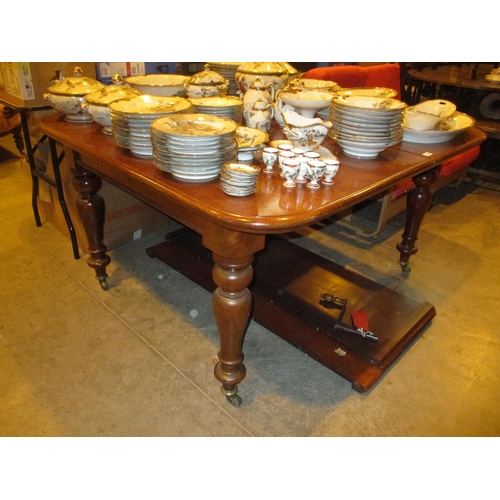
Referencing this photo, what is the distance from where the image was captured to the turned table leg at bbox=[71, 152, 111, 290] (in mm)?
1785

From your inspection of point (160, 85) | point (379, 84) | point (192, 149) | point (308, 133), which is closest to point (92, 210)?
point (160, 85)

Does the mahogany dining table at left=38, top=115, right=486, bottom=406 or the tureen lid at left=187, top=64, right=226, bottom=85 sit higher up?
the tureen lid at left=187, top=64, right=226, bottom=85

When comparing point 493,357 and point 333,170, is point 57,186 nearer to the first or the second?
point 333,170

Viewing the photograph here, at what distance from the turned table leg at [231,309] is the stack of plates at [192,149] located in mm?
244

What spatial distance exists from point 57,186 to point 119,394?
116 centimetres

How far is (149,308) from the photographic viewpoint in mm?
1917

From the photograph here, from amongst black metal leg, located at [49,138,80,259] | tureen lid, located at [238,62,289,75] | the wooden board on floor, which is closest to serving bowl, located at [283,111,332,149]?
tureen lid, located at [238,62,289,75]

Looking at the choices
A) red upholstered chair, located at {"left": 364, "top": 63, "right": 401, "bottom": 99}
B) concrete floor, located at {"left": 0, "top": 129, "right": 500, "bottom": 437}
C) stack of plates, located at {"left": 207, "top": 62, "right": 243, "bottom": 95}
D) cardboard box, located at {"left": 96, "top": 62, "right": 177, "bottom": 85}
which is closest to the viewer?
concrete floor, located at {"left": 0, "top": 129, "right": 500, "bottom": 437}

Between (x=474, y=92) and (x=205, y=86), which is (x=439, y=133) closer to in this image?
(x=205, y=86)

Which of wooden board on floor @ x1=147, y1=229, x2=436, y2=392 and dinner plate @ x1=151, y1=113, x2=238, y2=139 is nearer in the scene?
dinner plate @ x1=151, y1=113, x2=238, y2=139

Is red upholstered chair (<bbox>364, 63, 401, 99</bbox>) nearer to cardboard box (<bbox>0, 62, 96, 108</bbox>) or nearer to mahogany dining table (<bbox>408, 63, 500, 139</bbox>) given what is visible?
mahogany dining table (<bbox>408, 63, 500, 139</bbox>)

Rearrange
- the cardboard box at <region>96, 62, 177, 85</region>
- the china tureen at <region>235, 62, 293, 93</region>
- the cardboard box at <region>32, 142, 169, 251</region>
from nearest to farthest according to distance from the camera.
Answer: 1. the china tureen at <region>235, 62, 293, 93</region>
2. the cardboard box at <region>32, 142, 169, 251</region>
3. the cardboard box at <region>96, 62, 177, 85</region>

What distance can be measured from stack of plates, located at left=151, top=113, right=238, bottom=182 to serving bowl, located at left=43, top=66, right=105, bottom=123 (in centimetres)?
56

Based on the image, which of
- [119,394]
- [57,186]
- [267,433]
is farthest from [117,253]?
[267,433]
